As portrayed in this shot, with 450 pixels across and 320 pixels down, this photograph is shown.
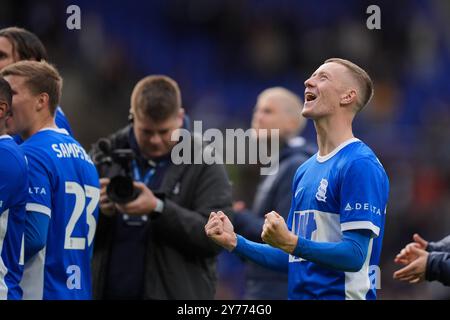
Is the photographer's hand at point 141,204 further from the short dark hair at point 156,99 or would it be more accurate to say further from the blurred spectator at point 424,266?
the blurred spectator at point 424,266

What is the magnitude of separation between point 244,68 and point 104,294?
10.7 meters

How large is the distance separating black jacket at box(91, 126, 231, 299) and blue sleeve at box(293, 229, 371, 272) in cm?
180

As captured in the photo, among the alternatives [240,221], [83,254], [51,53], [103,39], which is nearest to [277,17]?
[103,39]

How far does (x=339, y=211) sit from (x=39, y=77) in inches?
74.1

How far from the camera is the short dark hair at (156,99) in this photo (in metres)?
6.16

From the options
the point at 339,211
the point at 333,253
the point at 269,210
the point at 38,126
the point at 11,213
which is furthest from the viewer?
the point at 269,210

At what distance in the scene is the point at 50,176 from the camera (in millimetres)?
5125

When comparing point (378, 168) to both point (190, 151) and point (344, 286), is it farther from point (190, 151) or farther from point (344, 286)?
point (190, 151)

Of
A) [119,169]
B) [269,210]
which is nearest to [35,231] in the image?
[119,169]

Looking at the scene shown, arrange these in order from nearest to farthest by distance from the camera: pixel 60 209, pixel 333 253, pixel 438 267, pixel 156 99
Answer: pixel 333 253 → pixel 438 267 → pixel 60 209 → pixel 156 99

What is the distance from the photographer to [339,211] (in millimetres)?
4527

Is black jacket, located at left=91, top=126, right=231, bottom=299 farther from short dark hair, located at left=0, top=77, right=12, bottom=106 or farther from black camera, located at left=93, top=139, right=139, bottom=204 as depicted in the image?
short dark hair, located at left=0, top=77, right=12, bottom=106

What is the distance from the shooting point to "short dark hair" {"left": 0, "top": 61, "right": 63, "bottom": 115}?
529 cm

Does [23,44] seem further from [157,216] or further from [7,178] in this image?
[7,178]
